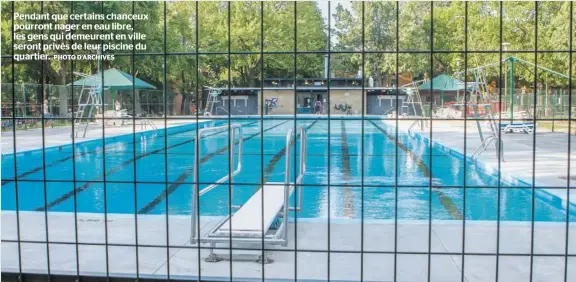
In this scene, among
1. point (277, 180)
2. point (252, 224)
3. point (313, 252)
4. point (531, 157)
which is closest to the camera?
point (313, 252)

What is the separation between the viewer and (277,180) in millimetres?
13844

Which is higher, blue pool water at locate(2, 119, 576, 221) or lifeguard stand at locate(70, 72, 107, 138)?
lifeguard stand at locate(70, 72, 107, 138)

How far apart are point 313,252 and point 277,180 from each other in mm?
8294

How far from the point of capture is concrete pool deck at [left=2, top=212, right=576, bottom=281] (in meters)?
5.32

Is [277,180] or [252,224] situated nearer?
[252,224]

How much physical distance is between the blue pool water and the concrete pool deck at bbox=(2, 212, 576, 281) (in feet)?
1.68

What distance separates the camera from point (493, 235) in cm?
691

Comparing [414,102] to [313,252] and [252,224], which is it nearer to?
[252,224]

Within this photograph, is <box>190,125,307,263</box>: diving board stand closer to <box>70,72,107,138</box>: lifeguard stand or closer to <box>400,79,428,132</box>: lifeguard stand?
<box>400,79,428,132</box>: lifeguard stand

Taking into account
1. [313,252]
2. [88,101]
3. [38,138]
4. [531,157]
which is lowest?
[313,252]

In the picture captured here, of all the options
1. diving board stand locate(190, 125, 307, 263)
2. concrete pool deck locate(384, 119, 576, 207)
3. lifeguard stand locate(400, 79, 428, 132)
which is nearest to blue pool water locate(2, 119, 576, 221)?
concrete pool deck locate(384, 119, 576, 207)

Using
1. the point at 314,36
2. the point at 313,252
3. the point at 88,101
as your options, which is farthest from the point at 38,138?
the point at 314,36

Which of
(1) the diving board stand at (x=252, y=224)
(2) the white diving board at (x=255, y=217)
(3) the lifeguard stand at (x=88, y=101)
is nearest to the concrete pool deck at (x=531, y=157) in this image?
(2) the white diving board at (x=255, y=217)

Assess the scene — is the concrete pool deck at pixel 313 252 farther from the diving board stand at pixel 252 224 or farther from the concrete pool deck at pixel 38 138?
the concrete pool deck at pixel 38 138
